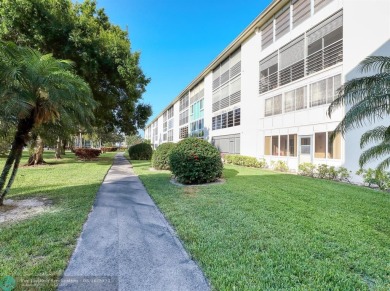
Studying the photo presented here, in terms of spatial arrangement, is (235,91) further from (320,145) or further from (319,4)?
(320,145)

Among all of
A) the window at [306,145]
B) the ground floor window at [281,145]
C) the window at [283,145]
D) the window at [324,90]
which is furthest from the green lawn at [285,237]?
the window at [283,145]

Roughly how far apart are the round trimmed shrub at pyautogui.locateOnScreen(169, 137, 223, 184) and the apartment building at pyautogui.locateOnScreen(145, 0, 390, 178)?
4619mm

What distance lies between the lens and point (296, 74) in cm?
1531

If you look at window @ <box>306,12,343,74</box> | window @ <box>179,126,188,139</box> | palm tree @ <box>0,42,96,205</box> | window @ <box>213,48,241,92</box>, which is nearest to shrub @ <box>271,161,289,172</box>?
window @ <box>306,12,343,74</box>

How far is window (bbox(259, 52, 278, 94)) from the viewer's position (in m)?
17.4

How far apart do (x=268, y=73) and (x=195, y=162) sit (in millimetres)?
11734

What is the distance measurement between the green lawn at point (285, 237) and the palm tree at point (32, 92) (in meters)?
3.65

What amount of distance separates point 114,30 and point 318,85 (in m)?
15.4

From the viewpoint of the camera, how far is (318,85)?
13.6 metres

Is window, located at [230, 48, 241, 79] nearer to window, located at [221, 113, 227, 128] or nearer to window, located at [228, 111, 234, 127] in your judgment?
window, located at [228, 111, 234, 127]

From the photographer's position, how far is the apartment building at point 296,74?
11.4m

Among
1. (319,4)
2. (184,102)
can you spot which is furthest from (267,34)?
(184,102)

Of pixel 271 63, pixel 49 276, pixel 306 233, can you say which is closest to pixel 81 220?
pixel 49 276

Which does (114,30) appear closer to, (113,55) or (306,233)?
(113,55)
